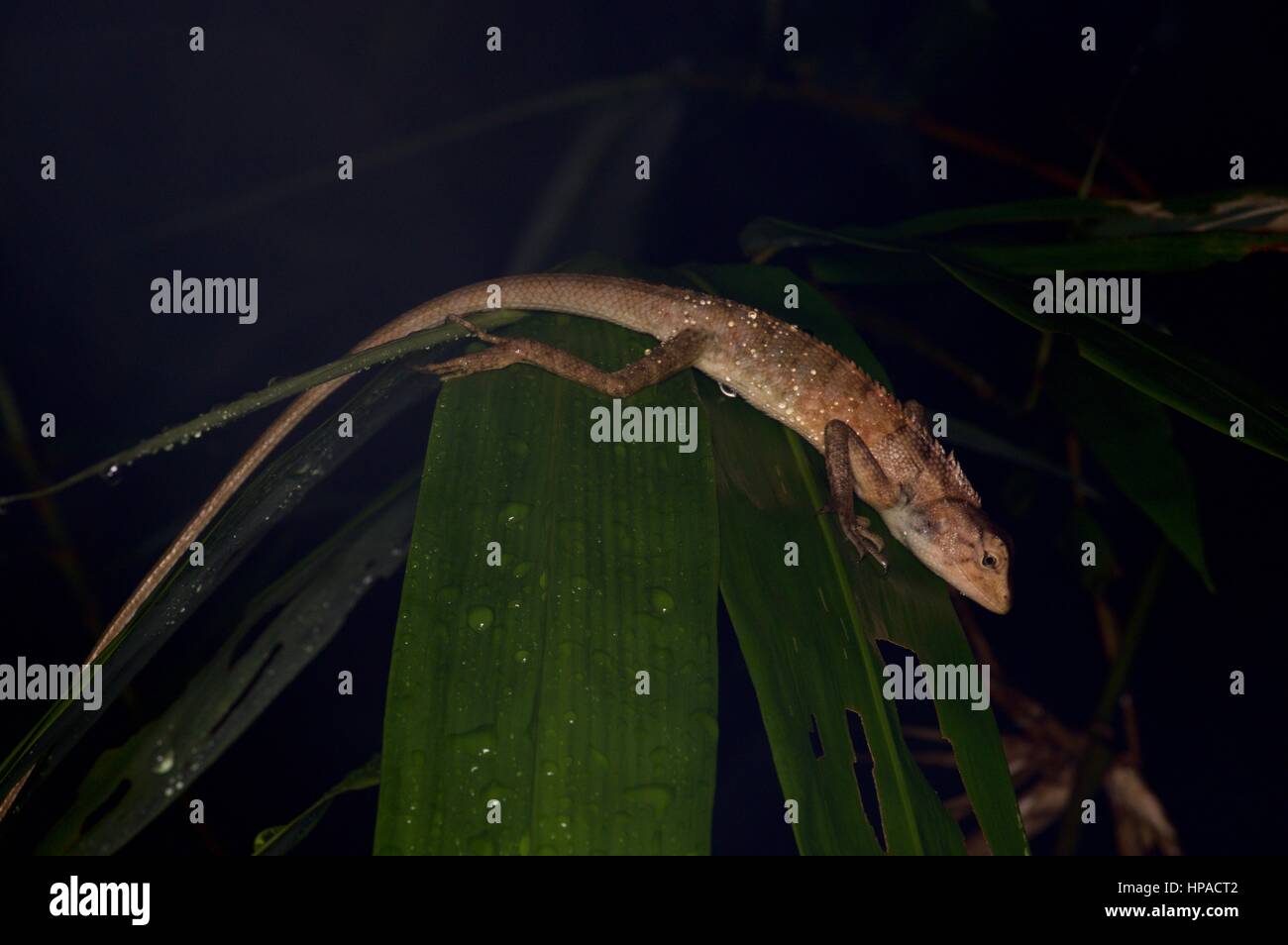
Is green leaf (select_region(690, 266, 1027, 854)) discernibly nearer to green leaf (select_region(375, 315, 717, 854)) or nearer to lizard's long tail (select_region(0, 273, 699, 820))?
green leaf (select_region(375, 315, 717, 854))

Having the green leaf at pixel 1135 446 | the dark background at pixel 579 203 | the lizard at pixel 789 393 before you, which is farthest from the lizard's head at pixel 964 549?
the dark background at pixel 579 203

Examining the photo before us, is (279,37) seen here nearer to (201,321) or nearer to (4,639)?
(201,321)

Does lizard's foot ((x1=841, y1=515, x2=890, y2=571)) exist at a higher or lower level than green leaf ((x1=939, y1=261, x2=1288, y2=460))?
lower

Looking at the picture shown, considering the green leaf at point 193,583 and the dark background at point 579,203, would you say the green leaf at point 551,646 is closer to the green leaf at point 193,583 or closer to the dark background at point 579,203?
the green leaf at point 193,583

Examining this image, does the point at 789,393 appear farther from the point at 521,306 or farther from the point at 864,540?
the point at 521,306

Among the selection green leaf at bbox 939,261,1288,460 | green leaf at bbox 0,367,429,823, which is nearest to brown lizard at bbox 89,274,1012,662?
green leaf at bbox 0,367,429,823
